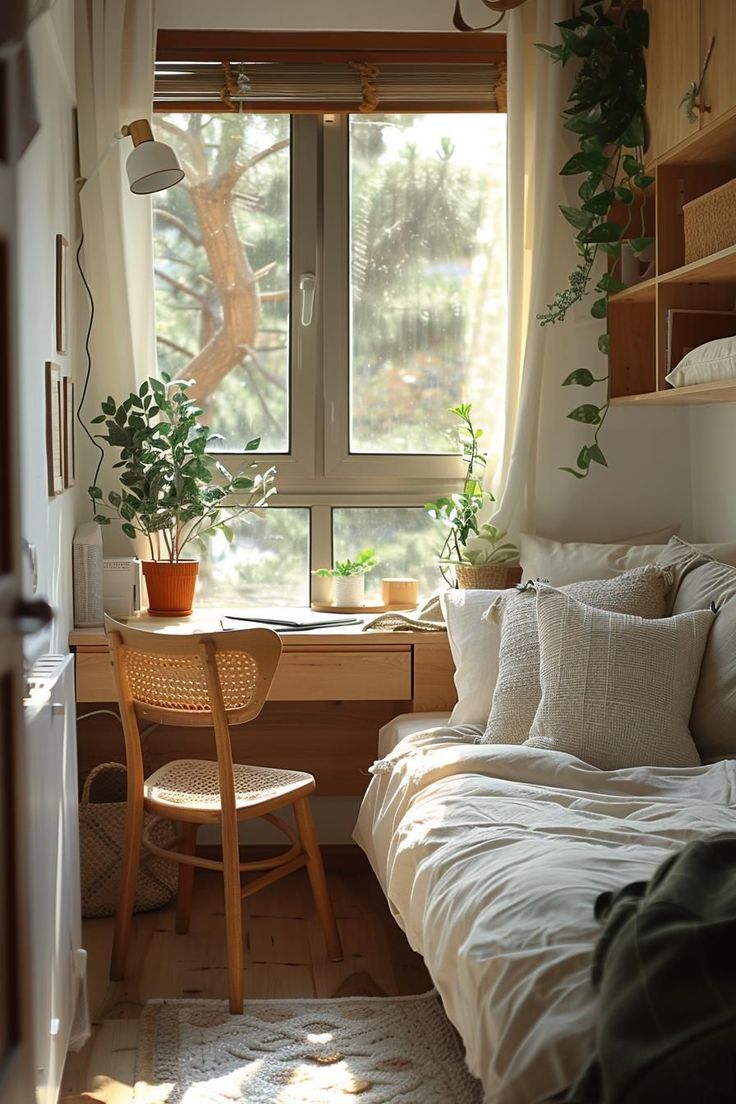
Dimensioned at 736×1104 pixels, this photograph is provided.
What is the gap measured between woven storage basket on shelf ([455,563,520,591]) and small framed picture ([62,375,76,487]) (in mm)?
1114

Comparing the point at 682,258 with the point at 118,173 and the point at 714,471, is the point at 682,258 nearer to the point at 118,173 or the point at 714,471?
the point at 714,471

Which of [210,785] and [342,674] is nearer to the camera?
[210,785]

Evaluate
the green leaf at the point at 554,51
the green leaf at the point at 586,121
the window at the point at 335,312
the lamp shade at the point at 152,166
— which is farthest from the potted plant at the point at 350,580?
the green leaf at the point at 554,51

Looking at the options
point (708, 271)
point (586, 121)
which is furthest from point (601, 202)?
point (708, 271)

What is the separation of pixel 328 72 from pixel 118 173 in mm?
688

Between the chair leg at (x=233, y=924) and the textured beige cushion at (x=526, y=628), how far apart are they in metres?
0.63

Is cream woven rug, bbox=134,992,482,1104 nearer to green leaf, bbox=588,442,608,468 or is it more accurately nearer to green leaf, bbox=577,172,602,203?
green leaf, bbox=588,442,608,468

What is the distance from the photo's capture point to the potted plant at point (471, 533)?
11.5 ft

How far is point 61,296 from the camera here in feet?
9.84

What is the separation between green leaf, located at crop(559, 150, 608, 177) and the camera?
10.9 ft

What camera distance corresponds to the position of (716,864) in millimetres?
1728

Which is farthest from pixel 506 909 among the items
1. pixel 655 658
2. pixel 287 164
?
pixel 287 164

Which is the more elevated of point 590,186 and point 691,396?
point 590,186

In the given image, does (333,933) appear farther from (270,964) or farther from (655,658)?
(655,658)
